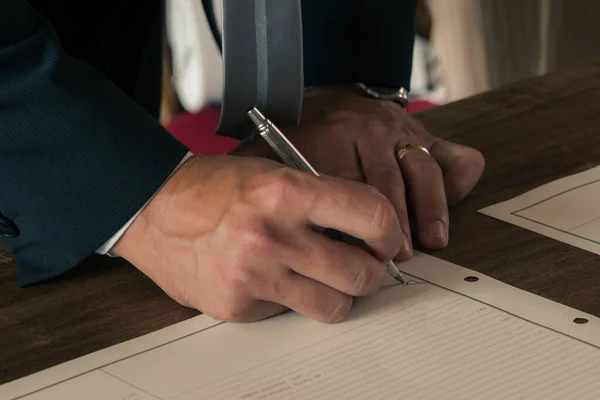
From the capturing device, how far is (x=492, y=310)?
2.60 ft

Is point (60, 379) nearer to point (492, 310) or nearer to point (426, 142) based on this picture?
point (492, 310)

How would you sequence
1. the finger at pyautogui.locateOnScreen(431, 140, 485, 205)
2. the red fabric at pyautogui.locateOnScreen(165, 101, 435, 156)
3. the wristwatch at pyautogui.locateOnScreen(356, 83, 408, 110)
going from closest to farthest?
the finger at pyautogui.locateOnScreen(431, 140, 485, 205)
the wristwatch at pyautogui.locateOnScreen(356, 83, 408, 110)
the red fabric at pyautogui.locateOnScreen(165, 101, 435, 156)

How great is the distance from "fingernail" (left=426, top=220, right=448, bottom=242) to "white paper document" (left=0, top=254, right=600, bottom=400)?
0.09m

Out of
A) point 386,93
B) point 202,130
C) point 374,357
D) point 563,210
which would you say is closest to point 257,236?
point 374,357

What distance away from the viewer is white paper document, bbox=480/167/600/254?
0.93 metres

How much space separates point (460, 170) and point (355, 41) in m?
0.31

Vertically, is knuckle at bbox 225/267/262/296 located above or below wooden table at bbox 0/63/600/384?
above

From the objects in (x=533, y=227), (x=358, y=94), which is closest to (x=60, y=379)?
(x=533, y=227)

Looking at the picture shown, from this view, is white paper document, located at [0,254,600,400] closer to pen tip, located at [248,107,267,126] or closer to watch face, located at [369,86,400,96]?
pen tip, located at [248,107,267,126]

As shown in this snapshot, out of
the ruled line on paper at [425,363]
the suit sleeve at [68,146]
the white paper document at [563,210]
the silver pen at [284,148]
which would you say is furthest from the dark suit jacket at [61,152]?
the white paper document at [563,210]

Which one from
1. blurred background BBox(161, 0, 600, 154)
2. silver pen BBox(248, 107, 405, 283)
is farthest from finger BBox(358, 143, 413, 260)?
blurred background BBox(161, 0, 600, 154)

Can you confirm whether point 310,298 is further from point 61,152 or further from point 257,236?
point 61,152

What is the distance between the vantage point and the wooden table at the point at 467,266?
2.57 ft

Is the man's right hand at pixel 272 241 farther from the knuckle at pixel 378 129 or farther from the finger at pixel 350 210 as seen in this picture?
the knuckle at pixel 378 129
